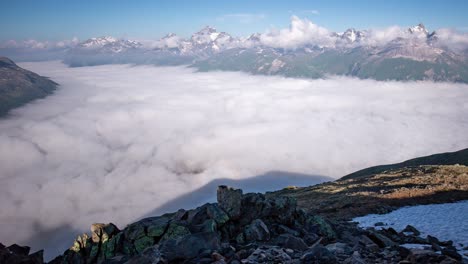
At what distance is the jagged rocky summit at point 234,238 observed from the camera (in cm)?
1731

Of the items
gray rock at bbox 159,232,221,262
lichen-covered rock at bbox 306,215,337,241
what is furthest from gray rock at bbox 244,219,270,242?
gray rock at bbox 159,232,221,262

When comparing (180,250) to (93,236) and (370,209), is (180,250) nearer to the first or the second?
(93,236)

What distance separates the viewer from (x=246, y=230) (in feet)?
77.2

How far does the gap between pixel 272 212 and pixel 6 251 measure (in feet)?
70.4

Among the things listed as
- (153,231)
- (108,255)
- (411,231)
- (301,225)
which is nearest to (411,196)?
(411,231)

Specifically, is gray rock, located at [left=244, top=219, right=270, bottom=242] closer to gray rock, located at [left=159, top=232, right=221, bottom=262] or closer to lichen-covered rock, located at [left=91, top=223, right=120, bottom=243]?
gray rock, located at [left=159, top=232, right=221, bottom=262]

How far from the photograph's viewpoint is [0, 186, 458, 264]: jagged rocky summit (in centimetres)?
1731

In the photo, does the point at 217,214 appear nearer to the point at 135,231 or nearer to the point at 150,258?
the point at 135,231

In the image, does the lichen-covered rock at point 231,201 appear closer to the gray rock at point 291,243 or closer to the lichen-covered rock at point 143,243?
the gray rock at point 291,243

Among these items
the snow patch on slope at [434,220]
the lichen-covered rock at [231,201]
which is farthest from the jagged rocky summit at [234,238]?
the snow patch on slope at [434,220]

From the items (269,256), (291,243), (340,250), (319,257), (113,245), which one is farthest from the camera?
Result: (113,245)

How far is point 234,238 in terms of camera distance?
23.6 metres

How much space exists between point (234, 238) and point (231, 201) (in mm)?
3571

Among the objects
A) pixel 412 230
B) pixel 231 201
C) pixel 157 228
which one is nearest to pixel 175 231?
pixel 157 228
